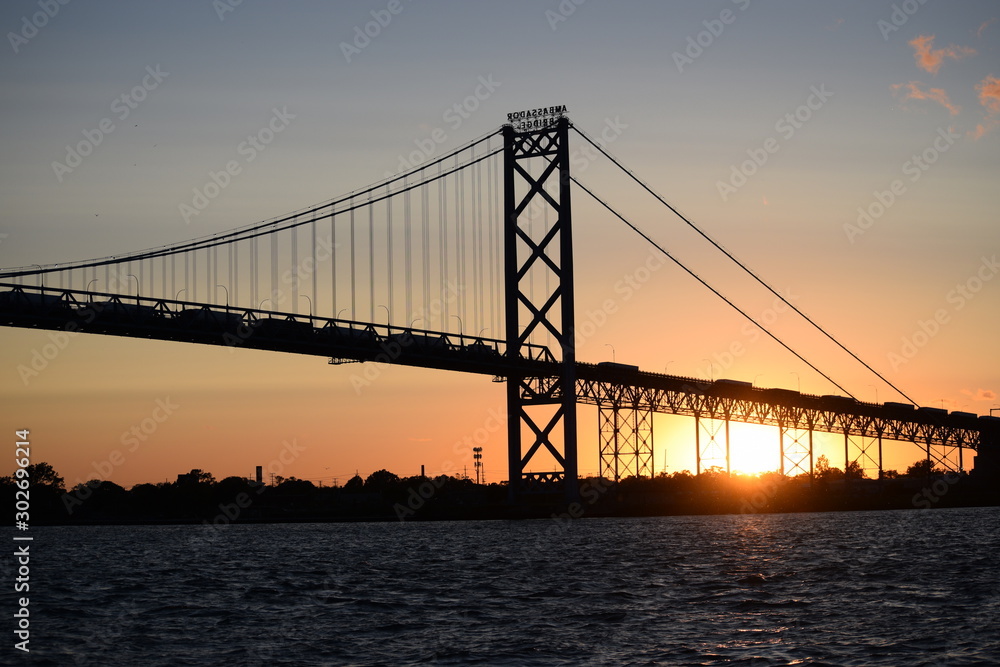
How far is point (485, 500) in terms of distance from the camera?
114 metres

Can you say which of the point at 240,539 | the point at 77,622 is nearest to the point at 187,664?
the point at 77,622

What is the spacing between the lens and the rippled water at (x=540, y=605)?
88.4ft

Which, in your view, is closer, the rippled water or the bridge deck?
the rippled water

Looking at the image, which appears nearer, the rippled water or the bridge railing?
the rippled water

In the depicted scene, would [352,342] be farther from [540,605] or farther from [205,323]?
[540,605]

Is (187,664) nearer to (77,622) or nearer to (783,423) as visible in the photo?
(77,622)

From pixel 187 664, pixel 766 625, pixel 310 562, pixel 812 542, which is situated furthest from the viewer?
pixel 812 542

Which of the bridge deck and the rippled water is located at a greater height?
the bridge deck

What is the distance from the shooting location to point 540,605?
112 feet

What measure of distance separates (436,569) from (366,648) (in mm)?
18927

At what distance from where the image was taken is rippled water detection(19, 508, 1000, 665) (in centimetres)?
2694

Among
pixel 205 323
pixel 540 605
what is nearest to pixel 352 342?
pixel 205 323

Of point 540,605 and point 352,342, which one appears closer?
point 540,605

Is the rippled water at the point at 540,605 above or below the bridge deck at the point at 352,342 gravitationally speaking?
below
